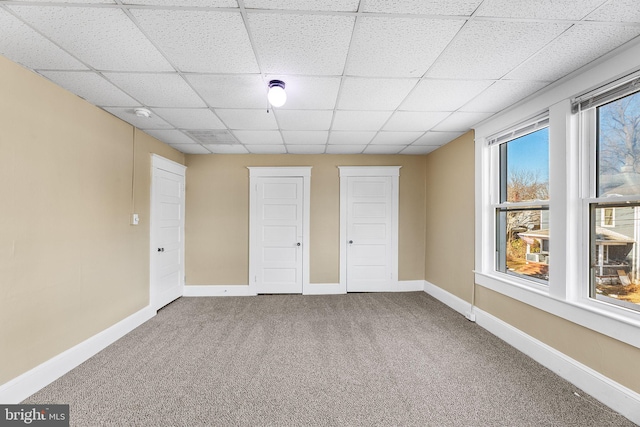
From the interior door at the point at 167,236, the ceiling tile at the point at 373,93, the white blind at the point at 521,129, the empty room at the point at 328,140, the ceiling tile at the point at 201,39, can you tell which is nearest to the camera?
the ceiling tile at the point at 201,39

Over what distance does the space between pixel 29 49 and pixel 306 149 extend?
311 centimetres

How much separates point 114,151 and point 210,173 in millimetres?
1703

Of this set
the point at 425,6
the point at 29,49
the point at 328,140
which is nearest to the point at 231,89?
the point at 29,49

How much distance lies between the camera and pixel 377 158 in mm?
4758

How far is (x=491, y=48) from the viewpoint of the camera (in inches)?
69.4

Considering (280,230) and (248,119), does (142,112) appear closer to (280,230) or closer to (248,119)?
(248,119)

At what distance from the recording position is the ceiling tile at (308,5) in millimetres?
1393

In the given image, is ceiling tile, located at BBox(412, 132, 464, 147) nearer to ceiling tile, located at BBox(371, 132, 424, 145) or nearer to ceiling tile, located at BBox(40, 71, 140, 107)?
ceiling tile, located at BBox(371, 132, 424, 145)

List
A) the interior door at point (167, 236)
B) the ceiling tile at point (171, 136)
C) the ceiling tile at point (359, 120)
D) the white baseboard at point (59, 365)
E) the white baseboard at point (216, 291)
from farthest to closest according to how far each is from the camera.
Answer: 1. the white baseboard at point (216, 291)
2. the interior door at point (167, 236)
3. the ceiling tile at point (171, 136)
4. the ceiling tile at point (359, 120)
5. the white baseboard at point (59, 365)

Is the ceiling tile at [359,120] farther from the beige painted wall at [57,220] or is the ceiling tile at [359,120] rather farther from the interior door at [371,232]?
the beige painted wall at [57,220]

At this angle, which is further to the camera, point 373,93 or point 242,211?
point 242,211

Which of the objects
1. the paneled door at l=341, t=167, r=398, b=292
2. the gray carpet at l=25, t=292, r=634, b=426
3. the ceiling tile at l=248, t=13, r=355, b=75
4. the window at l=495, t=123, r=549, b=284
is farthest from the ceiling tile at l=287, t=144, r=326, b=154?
the gray carpet at l=25, t=292, r=634, b=426

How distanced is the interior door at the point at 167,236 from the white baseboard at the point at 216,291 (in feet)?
0.49

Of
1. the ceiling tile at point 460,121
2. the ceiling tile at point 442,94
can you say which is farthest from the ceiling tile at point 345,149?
the ceiling tile at point 442,94
